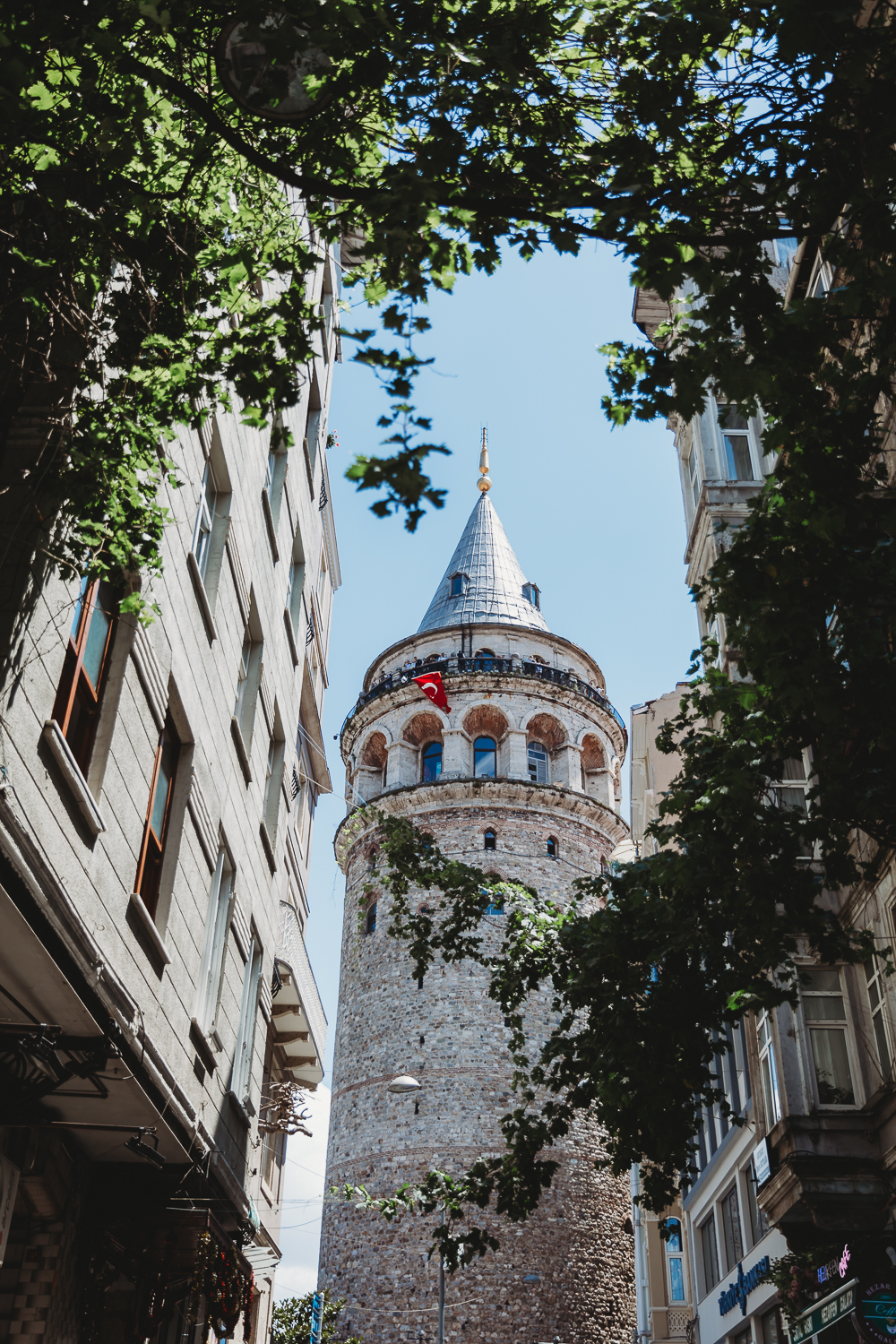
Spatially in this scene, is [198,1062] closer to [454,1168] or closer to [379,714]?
[454,1168]

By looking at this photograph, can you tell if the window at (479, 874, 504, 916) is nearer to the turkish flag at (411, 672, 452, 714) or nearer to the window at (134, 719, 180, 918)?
the window at (134, 719, 180, 918)

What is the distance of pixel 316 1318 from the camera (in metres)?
24.6

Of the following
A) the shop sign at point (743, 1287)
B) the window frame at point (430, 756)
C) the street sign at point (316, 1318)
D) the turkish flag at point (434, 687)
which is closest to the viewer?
the shop sign at point (743, 1287)

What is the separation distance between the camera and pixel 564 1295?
28.8 m

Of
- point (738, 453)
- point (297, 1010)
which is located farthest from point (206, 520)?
point (738, 453)

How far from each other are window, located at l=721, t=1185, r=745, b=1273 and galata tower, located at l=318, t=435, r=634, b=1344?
10085 millimetres

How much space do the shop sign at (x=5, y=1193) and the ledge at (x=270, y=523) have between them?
7695mm

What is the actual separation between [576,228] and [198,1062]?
7197 mm

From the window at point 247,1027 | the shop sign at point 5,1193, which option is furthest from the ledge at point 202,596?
the shop sign at point 5,1193

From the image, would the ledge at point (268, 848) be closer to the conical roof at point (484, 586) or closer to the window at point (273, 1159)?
the window at point (273, 1159)

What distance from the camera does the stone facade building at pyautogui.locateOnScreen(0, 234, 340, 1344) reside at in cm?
620

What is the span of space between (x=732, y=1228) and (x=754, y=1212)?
242 cm

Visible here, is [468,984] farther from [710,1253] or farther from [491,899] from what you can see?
[491,899]

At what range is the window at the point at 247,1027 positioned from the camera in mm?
11953
